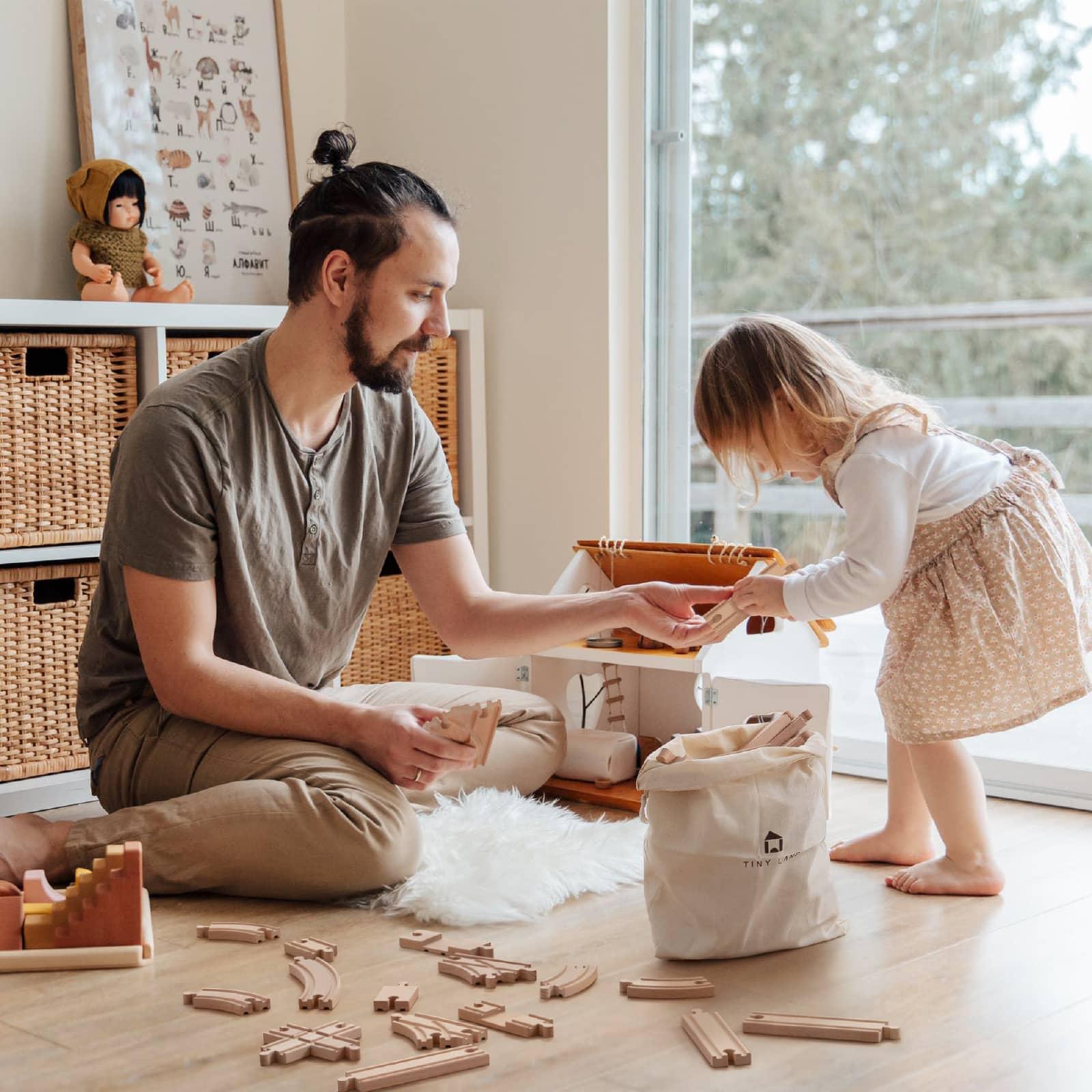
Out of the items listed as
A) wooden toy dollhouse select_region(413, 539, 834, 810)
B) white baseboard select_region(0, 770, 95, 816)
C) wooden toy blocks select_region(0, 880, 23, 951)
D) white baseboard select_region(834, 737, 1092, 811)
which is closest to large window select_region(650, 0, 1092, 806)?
white baseboard select_region(834, 737, 1092, 811)

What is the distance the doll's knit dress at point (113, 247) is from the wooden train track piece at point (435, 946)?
57.4 inches

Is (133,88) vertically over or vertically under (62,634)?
over

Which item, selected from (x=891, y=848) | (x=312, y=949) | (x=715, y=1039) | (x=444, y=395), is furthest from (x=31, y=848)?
(x=444, y=395)

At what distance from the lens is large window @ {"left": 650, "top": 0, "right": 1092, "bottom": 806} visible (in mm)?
2291

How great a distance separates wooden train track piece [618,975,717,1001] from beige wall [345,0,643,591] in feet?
4.59

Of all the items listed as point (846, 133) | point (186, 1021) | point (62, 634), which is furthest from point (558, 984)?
point (846, 133)

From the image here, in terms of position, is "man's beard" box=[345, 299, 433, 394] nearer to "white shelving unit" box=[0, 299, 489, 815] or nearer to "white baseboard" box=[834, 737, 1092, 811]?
"white shelving unit" box=[0, 299, 489, 815]

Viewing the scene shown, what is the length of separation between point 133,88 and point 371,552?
1284 millimetres

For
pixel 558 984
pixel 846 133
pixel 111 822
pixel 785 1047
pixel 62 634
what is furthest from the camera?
pixel 846 133

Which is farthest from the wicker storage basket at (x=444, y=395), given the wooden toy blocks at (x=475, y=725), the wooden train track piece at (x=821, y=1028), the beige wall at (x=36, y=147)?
the wooden train track piece at (x=821, y=1028)

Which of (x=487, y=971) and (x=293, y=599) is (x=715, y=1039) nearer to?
(x=487, y=971)

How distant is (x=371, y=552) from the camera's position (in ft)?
6.63

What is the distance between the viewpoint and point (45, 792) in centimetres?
234

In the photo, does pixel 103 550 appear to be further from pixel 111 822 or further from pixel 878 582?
pixel 878 582
